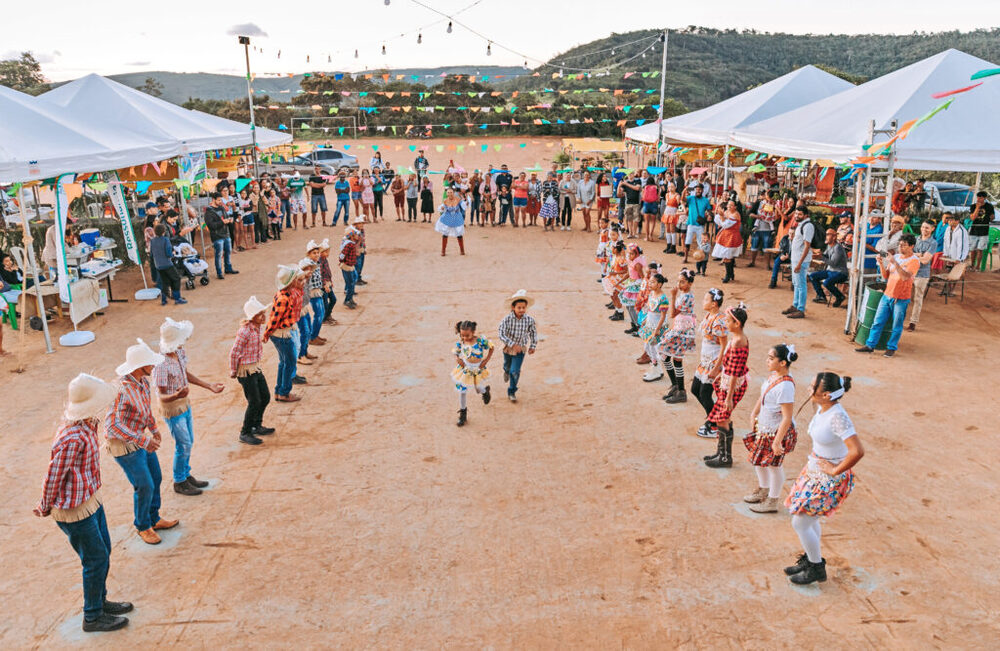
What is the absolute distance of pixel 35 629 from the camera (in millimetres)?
4621

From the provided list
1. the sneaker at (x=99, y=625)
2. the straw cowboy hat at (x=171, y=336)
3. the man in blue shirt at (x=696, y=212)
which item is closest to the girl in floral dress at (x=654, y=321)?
the straw cowboy hat at (x=171, y=336)

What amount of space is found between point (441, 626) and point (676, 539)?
1.98m

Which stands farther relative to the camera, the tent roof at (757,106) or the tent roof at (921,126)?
the tent roof at (757,106)

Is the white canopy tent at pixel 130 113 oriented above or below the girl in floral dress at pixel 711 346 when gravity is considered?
above

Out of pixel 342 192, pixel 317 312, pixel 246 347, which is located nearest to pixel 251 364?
pixel 246 347

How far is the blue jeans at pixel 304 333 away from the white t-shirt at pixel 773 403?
5871 millimetres

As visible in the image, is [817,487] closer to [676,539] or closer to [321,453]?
[676,539]

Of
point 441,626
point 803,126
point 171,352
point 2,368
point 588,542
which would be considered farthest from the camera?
point 803,126

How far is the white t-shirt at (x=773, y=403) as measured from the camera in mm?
5312

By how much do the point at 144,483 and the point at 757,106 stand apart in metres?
15.7

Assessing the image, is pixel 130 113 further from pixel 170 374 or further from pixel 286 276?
pixel 170 374

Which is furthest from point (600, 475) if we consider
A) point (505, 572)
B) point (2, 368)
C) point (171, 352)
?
point (2, 368)

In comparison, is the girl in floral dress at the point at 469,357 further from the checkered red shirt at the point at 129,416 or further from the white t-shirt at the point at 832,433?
the white t-shirt at the point at 832,433

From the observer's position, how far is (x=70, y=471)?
4.33 meters
